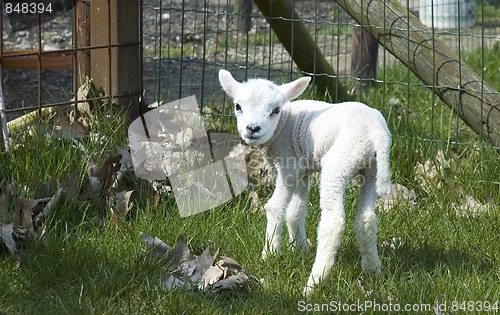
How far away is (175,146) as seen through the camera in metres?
5.17

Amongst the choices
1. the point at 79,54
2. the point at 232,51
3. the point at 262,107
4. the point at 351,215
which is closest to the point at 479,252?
the point at 351,215

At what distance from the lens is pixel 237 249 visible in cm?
415

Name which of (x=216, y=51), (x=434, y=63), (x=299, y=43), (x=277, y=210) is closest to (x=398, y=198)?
(x=434, y=63)

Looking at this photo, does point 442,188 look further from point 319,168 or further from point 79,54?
point 79,54

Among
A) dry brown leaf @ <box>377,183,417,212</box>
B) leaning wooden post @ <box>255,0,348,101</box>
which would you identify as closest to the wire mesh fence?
leaning wooden post @ <box>255,0,348,101</box>

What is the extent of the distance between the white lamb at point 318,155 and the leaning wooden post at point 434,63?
1.25 metres

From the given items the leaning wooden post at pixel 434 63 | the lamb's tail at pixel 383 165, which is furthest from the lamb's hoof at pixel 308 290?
the leaning wooden post at pixel 434 63

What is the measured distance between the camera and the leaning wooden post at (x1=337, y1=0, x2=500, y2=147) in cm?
504

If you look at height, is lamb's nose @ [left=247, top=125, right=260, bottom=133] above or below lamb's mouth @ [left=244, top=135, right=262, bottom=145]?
above

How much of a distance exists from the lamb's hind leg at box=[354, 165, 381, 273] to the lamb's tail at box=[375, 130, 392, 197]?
16cm

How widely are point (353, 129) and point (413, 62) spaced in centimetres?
162

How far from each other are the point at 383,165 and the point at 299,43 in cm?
228

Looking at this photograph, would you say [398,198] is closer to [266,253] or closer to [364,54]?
[266,253]

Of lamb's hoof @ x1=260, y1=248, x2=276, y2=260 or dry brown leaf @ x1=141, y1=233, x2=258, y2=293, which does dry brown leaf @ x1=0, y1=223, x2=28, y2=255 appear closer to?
dry brown leaf @ x1=141, y1=233, x2=258, y2=293
